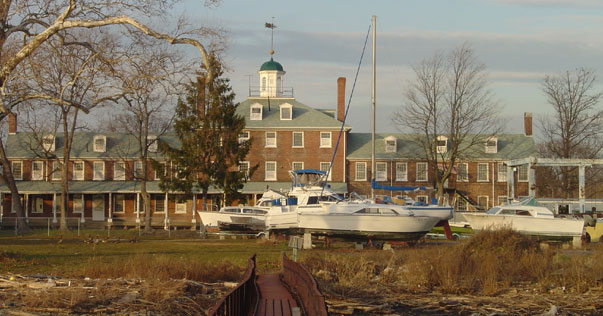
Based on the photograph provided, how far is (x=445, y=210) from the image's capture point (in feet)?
121

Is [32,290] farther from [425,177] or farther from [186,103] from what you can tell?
[425,177]

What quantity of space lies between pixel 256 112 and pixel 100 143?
14538 mm

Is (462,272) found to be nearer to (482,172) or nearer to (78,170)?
Answer: (482,172)

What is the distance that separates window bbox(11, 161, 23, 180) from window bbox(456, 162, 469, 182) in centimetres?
3789

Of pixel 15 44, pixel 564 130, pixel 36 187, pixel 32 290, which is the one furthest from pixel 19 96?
pixel 564 130

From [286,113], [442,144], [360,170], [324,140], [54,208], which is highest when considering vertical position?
[286,113]

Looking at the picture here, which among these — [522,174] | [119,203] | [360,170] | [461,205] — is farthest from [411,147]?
[119,203]

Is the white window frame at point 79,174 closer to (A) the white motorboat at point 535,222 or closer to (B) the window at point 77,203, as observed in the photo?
(B) the window at point 77,203

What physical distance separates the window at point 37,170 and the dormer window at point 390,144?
30.5m

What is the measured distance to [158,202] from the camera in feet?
212

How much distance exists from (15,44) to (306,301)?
12.4 meters

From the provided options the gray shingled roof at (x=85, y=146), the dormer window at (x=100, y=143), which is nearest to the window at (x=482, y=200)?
the gray shingled roof at (x=85, y=146)

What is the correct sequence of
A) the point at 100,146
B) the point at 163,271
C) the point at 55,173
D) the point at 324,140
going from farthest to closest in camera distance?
the point at 100,146 → the point at 55,173 → the point at 324,140 → the point at 163,271

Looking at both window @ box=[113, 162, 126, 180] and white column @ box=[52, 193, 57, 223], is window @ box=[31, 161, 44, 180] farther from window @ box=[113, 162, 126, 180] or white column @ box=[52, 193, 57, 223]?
window @ box=[113, 162, 126, 180]
